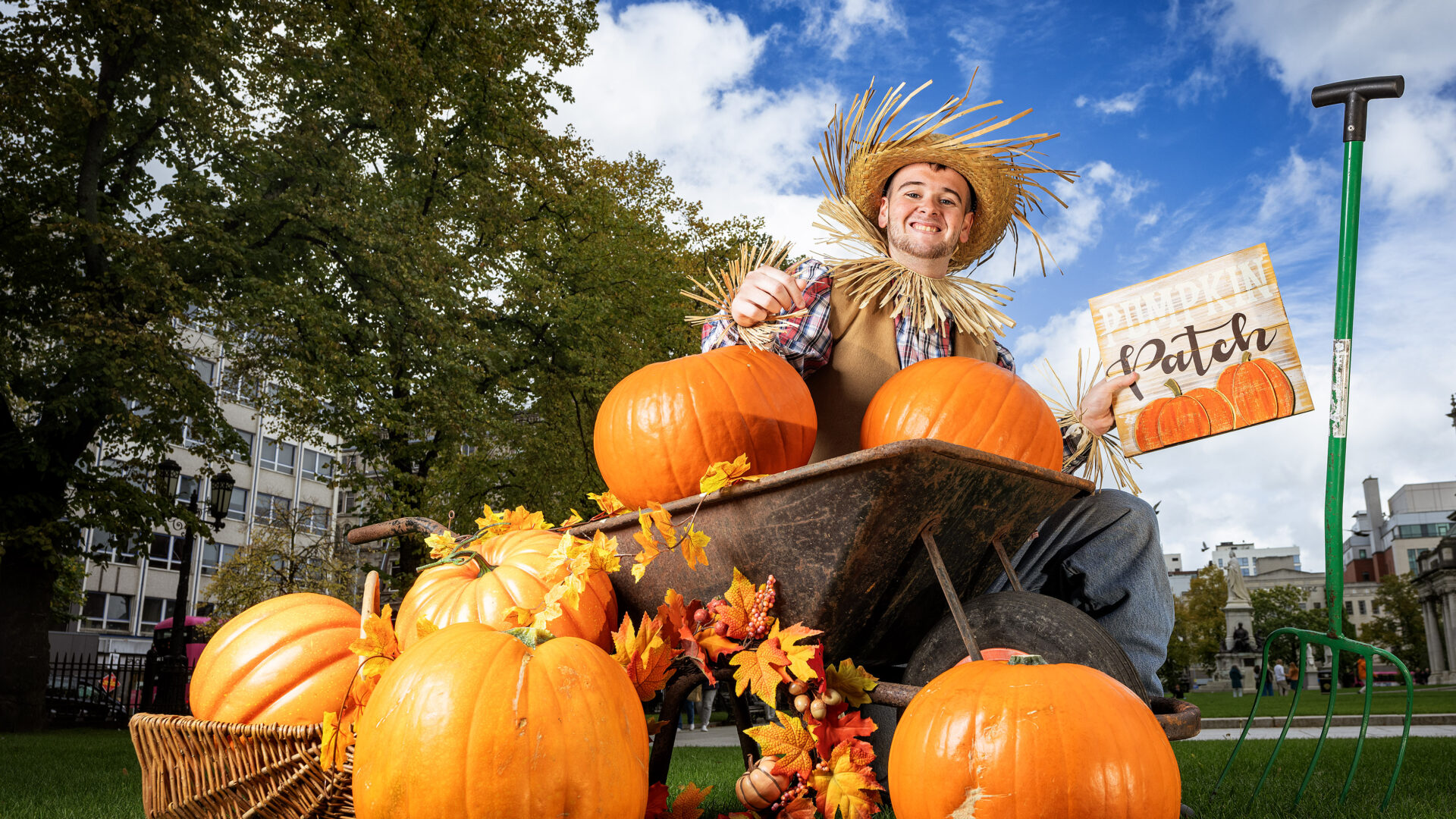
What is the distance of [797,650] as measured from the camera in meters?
1.86

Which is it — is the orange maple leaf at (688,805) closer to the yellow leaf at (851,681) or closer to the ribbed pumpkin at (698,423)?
the yellow leaf at (851,681)

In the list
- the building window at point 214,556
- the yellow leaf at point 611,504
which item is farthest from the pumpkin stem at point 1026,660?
the building window at point 214,556

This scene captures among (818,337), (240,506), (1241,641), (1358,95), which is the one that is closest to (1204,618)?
(1241,641)

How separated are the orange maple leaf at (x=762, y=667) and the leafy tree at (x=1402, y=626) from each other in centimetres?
6774

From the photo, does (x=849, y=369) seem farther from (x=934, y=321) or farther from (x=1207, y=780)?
(x=1207, y=780)

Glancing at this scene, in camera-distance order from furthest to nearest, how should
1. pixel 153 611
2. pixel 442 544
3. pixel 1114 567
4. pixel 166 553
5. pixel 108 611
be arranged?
pixel 166 553 → pixel 153 611 → pixel 108 611 → pixel 1114 567 → pixel 442 544

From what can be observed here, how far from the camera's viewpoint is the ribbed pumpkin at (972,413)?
2.25 m

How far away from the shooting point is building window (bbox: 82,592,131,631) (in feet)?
120

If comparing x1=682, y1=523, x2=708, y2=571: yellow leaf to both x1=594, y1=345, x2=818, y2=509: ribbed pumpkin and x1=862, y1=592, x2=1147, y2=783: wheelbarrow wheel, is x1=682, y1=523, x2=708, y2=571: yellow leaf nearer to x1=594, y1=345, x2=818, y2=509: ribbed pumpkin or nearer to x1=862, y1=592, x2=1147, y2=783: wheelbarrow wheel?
x1=594, y1=345, x2=818, y2=509: ribbed pumpkin

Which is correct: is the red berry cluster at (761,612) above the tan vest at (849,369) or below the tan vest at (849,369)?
below

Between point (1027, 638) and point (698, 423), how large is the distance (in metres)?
0.91

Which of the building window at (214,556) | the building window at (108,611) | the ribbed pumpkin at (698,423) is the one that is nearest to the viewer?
the ribbed pumpkin at (698,423)

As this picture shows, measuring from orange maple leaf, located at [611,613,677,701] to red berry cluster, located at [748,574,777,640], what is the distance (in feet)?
0.64

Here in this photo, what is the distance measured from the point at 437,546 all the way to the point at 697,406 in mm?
819
